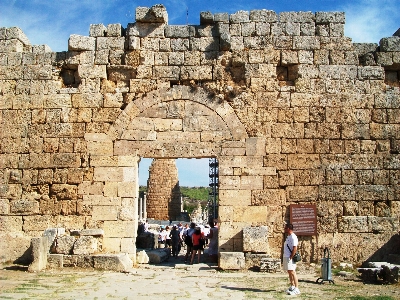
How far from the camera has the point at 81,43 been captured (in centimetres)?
969

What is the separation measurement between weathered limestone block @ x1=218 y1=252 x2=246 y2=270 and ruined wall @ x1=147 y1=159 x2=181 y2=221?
13645 mm

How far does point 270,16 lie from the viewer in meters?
9.72

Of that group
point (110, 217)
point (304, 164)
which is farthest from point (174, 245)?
point (304, 164)

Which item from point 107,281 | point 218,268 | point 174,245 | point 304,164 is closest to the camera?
point 107,281

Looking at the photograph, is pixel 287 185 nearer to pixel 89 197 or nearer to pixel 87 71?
pixel 89 197

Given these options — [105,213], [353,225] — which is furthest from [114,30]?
[353,225]

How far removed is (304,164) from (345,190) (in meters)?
0.94

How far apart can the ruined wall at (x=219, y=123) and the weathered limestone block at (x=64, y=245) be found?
0.55m

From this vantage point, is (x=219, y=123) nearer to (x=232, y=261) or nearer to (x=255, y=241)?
(x=255, y=241)

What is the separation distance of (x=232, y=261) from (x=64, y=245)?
3093mm

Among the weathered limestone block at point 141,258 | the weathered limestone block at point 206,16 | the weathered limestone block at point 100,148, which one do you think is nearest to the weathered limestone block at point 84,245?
the weathered limestone block at point 141,258

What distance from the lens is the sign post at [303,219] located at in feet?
29.8

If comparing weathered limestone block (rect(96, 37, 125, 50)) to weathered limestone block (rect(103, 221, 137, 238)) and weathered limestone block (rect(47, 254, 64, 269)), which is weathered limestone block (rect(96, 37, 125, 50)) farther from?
weathered limestone block (rect(47, 254, 64, 269))

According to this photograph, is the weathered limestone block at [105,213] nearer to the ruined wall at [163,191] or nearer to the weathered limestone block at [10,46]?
the weathered limestone block at [10,46]
